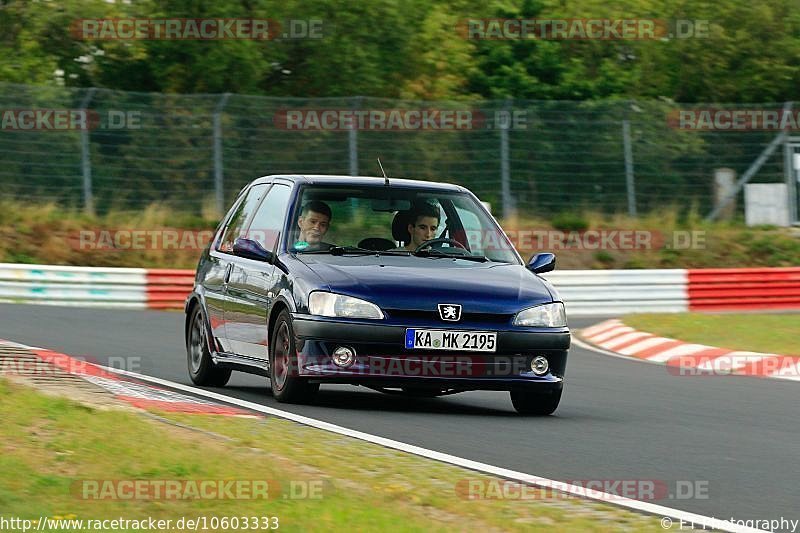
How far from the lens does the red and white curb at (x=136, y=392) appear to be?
10.1m

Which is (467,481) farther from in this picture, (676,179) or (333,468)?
(676,179)

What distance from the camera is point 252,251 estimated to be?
1130cm

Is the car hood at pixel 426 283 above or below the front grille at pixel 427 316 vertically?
above

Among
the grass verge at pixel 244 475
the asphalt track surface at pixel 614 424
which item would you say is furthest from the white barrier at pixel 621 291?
the grass verge at pixel 244 475

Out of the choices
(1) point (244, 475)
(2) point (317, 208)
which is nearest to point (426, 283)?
(2) point (317, 208)

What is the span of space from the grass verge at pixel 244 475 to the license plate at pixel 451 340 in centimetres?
151

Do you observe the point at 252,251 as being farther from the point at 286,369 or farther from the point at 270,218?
the point at 286,369

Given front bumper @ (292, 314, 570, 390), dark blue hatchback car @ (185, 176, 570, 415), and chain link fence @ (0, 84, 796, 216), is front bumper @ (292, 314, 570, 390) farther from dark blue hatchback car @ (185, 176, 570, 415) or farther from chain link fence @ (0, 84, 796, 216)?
chain link fence @ (0, 84, 796, 216)

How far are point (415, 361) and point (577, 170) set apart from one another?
61.5 ft

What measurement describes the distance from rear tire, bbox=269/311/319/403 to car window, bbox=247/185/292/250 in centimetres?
80

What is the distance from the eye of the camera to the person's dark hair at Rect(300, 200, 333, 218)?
11469mm

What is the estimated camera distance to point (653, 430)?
1038 cm

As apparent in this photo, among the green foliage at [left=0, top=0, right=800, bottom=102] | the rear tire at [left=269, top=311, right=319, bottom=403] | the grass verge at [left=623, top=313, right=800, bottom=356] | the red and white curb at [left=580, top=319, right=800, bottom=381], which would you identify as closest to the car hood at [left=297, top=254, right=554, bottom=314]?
the rear tire at [left=269, top=311, right=319, bottom=403]

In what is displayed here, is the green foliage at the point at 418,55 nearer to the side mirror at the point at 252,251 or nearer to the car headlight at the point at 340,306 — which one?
the side mirror at the point at 252,251
